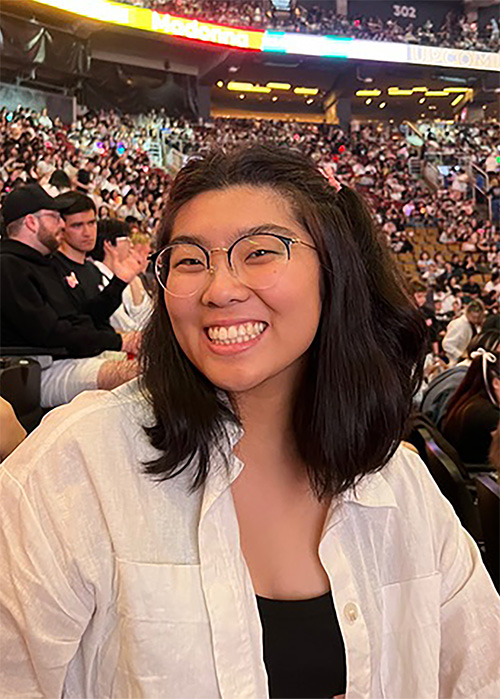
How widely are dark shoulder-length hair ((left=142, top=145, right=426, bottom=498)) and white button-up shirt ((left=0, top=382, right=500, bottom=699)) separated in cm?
4

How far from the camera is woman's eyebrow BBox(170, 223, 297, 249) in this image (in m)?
0.84

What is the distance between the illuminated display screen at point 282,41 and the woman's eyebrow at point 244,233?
10380 millimetres

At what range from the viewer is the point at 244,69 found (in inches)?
451

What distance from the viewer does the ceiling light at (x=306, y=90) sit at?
37.1 ft

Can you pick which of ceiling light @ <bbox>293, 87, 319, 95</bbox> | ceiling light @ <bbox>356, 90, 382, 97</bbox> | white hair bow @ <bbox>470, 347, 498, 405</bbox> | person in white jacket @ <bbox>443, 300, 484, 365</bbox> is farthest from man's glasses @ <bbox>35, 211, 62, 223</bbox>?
A: ceiling light @ <bbox>356, 90, 382, 97</bbox>

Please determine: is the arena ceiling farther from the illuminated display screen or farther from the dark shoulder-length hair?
the dark shoulder-length hair

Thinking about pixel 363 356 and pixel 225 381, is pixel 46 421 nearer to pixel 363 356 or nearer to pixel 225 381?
pixel 225 381

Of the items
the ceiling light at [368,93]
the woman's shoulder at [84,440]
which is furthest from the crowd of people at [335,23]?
the woman's shoulder at [84,440]

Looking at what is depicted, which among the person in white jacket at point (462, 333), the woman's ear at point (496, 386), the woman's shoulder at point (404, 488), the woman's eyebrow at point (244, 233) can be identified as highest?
the woman's eyebrow at point (244, 233)

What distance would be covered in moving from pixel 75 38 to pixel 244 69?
2705 millimetres

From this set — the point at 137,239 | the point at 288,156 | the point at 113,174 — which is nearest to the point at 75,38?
the point at 113,174

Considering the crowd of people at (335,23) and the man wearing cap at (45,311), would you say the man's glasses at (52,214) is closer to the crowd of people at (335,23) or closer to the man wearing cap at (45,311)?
the man wearing cap at (45,311)

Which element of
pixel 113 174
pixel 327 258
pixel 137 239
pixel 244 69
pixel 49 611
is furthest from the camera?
pixel 244 69

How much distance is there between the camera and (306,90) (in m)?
11.4
